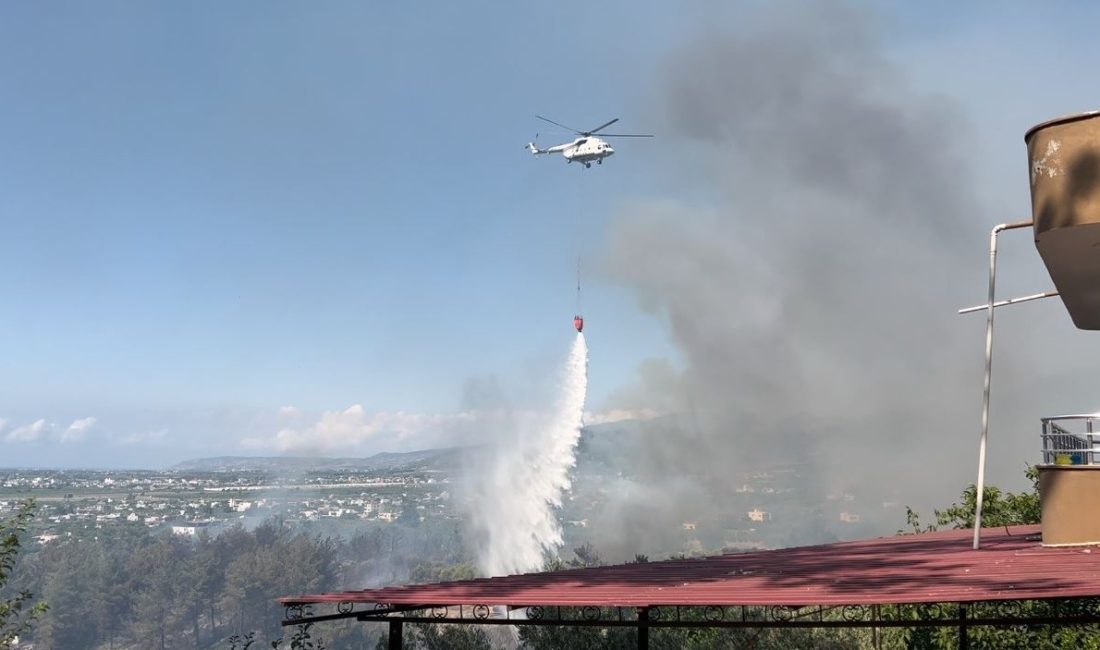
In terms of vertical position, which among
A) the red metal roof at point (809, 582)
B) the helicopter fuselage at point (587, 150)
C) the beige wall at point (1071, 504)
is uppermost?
the helicopter fuselage at point (587, 150)

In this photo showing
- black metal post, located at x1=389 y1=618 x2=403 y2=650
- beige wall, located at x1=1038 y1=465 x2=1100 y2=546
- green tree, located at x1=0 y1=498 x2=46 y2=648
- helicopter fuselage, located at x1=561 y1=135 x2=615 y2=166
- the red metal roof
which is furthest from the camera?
helicopter fuselage, located at x1=561 y1=135 x2=615 y2=166

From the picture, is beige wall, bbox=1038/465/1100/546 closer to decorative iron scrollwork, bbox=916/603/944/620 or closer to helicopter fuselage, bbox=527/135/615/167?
decorative iron scrollwork, bbox=916/603/944/620

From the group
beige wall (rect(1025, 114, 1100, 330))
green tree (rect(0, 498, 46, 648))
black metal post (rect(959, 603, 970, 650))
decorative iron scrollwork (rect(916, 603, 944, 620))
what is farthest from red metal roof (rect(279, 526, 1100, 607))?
decorative iron scrollwork (rect(916, 603, 944, 620))

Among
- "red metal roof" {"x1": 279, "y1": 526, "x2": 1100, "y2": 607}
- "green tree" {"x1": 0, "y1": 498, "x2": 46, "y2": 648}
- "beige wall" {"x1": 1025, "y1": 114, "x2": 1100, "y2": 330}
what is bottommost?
"green tree" {"x1": 0, "y1": 498, "x2": 46, "y2": 648}

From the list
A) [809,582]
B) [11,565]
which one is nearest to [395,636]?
[809,582]

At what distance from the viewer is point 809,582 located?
34.2 feet

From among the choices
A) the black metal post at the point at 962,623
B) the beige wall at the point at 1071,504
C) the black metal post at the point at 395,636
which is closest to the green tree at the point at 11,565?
the black metal post at the point at 395,636

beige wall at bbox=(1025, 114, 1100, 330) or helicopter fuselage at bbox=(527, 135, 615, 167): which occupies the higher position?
helicopter fuselage at bbox=(527, 135, 615, 167)

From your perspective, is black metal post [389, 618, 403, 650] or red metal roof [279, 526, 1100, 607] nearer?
red metal roof [279, 526, 1100, 607]

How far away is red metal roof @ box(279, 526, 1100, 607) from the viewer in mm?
8828

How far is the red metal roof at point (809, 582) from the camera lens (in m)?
8.83

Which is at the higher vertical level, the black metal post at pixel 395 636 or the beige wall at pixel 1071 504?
the beige wall at pixel 1071 504

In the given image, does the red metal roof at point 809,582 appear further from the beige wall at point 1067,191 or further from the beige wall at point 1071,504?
the beige wall at point 1067,191

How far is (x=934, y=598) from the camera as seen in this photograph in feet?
27.3
